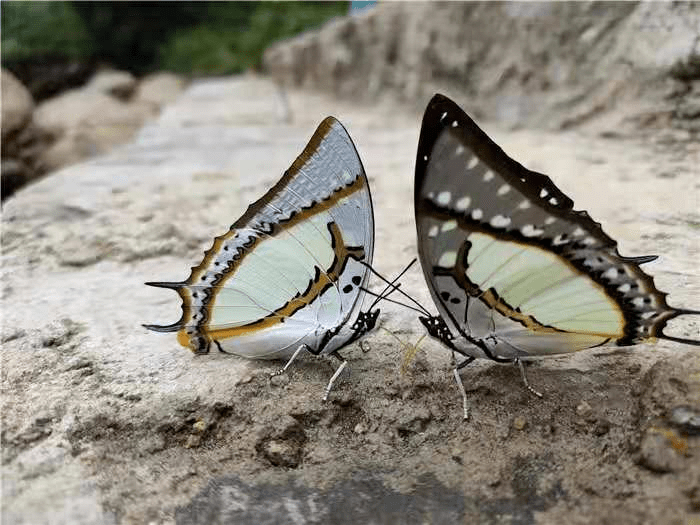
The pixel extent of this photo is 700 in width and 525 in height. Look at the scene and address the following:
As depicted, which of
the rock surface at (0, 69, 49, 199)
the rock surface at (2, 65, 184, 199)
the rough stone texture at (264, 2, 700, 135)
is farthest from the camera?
the rock surface at (2, 65, 184, 199)

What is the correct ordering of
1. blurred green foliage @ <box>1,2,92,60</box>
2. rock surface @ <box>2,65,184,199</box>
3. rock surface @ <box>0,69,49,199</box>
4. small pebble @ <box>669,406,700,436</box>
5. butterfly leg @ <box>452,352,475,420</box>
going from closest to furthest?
small pebble @ <box>669,406,700,436</box>
butterfly leg @ <box>452,352,475,420</box>
rock surface @ <box>0,69,49,199</box>
rock surface @ <box>2,65,184,199</box>
blurred green foliage @ <box>1,2,92,60</box>

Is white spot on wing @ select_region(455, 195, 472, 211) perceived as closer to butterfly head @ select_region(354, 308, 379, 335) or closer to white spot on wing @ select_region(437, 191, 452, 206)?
white spot on wing @ select_region(437, 191, 452, 206)

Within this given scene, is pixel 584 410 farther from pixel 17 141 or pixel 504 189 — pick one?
pixel 17 141

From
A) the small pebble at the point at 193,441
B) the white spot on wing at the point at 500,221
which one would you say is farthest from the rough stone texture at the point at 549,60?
the small pebble at the point at 193,441

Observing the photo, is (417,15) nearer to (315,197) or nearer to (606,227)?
(606,227)

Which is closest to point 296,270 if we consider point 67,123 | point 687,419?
point 687,419

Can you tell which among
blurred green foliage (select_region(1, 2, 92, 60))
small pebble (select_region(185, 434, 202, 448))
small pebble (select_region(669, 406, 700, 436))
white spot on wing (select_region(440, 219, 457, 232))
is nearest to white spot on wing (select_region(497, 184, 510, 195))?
white spot on wing (select_region(440, 219, 457, 232))
